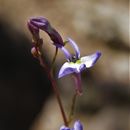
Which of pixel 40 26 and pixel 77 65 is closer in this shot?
pixel 40 26

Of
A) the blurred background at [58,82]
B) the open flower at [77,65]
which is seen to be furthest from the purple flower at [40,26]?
the blurred background at [58,82]

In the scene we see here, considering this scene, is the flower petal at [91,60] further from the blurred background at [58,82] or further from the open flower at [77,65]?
the blurred background at [58,82]

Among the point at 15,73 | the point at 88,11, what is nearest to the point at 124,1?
the point at 88,11

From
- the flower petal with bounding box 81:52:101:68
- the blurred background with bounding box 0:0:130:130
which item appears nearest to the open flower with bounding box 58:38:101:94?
→ the flower petal with bounding box 81:52:101:68

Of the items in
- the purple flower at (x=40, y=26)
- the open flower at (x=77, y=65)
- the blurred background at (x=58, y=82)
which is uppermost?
the purple flower at (x=40, y=26)

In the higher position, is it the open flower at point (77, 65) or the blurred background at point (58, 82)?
the open flower at point (77, 65)

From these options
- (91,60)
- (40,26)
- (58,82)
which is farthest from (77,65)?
(58,82)

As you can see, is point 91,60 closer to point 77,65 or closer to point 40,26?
point 77,65

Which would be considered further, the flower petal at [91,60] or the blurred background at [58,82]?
the blurred background at [58,82]
